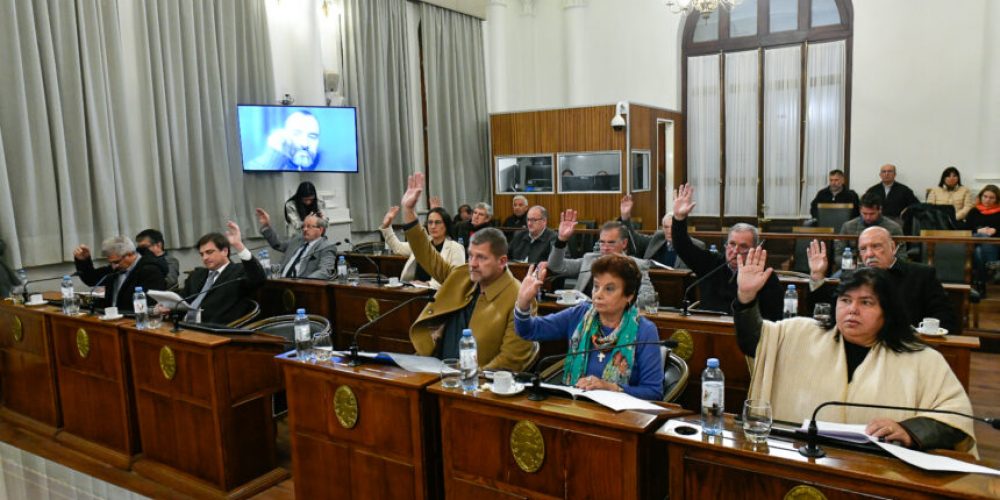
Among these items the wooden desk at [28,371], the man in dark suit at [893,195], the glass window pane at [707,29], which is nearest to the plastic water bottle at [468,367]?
the wooden desk at [28,371]

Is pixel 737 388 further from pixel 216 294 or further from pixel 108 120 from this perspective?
pixel 108 120

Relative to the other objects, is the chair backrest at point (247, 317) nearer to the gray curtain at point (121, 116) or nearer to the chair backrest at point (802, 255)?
the gray curtain at point (121, 116)

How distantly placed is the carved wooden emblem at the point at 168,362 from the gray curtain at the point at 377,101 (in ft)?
16.0

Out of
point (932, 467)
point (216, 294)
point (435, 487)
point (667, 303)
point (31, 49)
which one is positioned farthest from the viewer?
point (31, 49)

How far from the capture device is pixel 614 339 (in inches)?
100

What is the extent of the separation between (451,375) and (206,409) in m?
1.48

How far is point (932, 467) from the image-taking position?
5.23 ft

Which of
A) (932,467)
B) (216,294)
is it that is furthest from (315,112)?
(932,467)

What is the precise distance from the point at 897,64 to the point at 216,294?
8.59m

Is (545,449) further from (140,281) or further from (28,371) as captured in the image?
(28,371)

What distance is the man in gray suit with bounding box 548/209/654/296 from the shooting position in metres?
4.01

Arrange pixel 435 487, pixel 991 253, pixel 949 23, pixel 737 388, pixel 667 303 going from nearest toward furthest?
pixel 435 487, pixel 737 388, pixel 667 303, pixel 991 253, pixel 949 23

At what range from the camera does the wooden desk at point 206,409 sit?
3.19 meters

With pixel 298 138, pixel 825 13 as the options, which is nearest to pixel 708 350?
pixel 298 138
